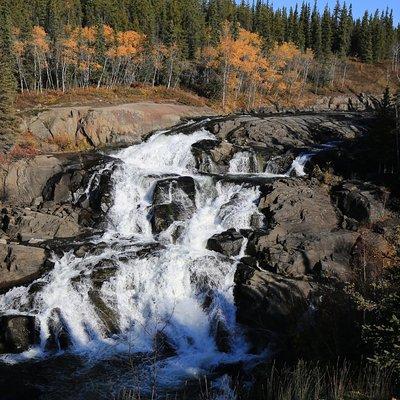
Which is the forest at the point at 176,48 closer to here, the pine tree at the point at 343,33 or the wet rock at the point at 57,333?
the pine tree at the point at 343,33

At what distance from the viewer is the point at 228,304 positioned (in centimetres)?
1903

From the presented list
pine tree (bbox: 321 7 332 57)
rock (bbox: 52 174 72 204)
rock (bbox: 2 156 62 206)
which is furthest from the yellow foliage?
pine tree (bbox: 321 7 332 57)

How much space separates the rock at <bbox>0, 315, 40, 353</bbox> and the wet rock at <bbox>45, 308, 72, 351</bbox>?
0.50 metres

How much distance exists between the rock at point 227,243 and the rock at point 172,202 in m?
3.11

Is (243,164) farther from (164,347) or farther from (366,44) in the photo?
→ (366,44)

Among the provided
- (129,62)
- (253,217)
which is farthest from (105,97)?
(253,217)

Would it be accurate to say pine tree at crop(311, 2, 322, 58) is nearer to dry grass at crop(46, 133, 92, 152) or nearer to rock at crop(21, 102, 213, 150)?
rock at crop(21, 102, 213, 150)

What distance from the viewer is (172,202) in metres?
26.4

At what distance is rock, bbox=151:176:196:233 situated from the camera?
25.0 m

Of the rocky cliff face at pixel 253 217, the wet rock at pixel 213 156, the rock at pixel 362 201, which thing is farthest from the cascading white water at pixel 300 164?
the rock at pixel 362 201

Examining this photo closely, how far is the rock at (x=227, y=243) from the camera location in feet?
72.3

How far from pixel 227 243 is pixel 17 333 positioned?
1003cm

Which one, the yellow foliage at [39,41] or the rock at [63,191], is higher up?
the yellow foliage at [39,41]

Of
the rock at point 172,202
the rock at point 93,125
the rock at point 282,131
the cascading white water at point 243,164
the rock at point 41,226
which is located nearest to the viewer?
the rock at point 41,226
